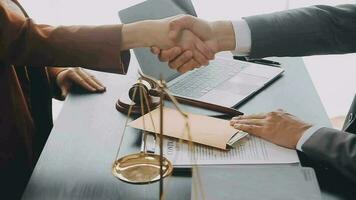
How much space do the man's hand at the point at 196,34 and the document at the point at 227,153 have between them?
0.38 m

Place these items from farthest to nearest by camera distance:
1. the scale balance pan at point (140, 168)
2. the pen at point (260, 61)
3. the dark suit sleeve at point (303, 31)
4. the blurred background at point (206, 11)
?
the blurred background at point (206, 11), the pen at point (260, 61), the dark suit sleeve at point (303, 31), the scale balance pan at point (140, 168)

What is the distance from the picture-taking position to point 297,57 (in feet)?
5.29

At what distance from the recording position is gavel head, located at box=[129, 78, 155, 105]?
1170mm

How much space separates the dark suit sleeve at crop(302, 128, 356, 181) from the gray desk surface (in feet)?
0.47

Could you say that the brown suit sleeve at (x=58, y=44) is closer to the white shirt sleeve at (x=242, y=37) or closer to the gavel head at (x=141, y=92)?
the gavel head at (x=141, y=92)

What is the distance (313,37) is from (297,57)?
17 cm

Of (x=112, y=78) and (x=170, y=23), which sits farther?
(x=112, y=78)

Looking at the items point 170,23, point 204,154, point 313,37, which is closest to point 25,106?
point 170,23

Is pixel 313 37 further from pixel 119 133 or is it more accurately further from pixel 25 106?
pixel 25 106

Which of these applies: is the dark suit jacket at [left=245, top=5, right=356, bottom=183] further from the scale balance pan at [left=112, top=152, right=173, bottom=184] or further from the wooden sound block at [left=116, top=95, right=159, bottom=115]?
the scale balance pan at [left=112, top=152, right=173, bottom=184]

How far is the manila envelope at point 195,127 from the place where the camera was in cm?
105

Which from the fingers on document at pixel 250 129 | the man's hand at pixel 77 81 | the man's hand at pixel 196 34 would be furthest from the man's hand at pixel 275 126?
the man's hand at pixel 77 81

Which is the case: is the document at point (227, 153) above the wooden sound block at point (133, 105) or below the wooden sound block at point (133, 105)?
above

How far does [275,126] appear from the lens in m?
1.09
